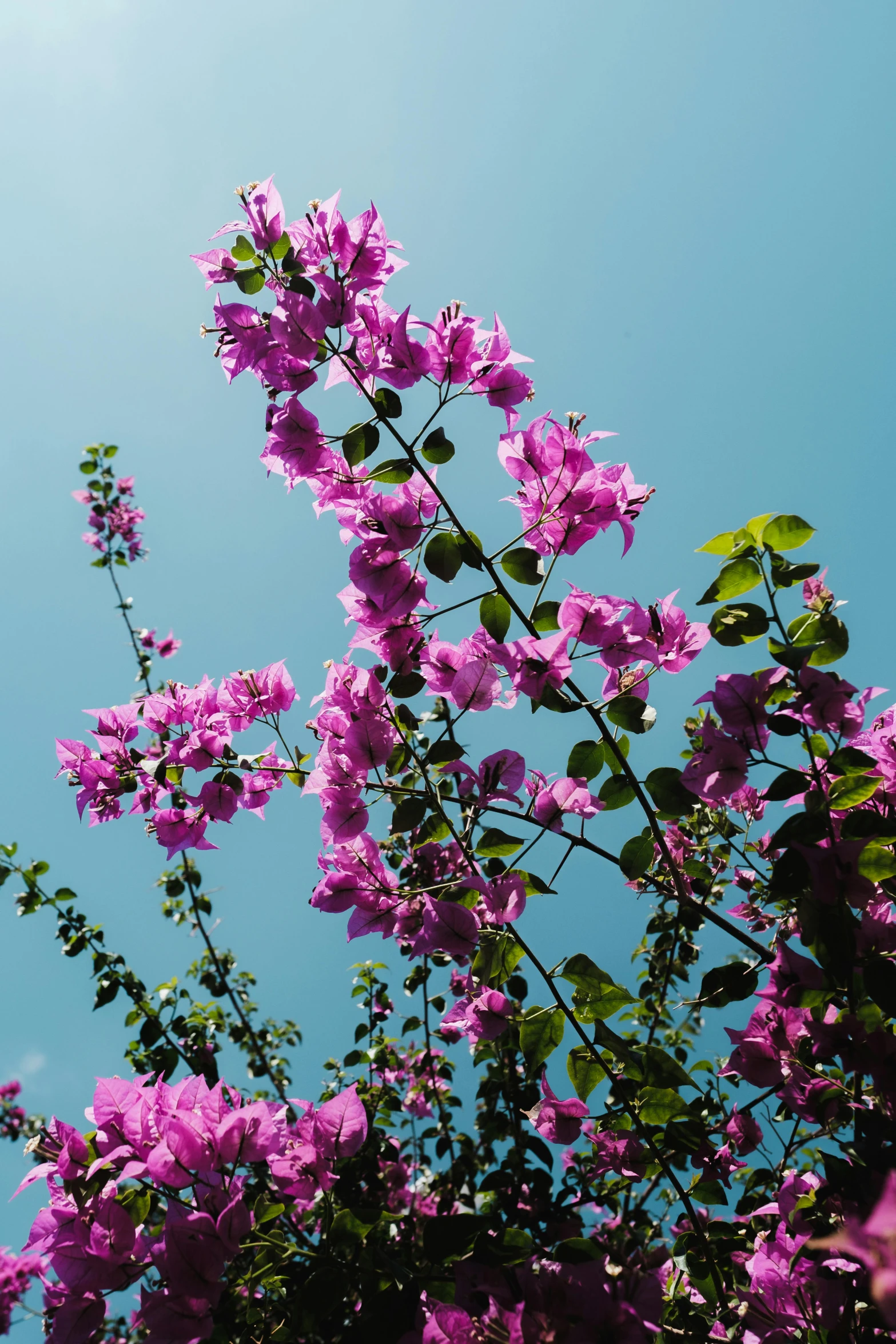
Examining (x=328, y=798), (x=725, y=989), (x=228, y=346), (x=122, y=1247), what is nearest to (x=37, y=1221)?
(x=122, y=1247)

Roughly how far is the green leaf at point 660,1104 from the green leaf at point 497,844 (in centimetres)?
45

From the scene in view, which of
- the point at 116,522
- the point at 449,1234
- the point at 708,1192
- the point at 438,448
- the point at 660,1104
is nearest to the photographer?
the point at 449,1234

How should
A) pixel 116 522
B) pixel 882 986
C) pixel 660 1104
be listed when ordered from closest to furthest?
1. pixel 882 986
2. pixel 660 1104
3. pixel 116 522

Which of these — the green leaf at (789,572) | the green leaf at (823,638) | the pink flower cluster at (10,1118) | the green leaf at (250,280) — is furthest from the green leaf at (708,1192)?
the pink flower cluster at (10,1118)

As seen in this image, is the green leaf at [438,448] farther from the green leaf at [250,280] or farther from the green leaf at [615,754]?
the green leaf at [615,754]

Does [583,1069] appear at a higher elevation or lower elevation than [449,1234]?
higher

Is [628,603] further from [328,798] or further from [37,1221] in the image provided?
[37,1221]

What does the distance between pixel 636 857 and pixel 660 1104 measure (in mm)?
404

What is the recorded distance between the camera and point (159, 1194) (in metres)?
1.09

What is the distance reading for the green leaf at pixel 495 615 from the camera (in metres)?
1.34

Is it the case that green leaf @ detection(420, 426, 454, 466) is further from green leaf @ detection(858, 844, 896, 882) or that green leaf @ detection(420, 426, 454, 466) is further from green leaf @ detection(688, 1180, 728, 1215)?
green leaf @ detection(688, 1180, 728, 1215)

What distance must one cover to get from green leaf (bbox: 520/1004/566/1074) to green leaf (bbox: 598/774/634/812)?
15.1 inches

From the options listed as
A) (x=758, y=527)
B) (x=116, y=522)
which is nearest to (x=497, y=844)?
(x=758, y=527)

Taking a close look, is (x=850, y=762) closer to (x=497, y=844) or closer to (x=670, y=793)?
(x=670, y=793)
